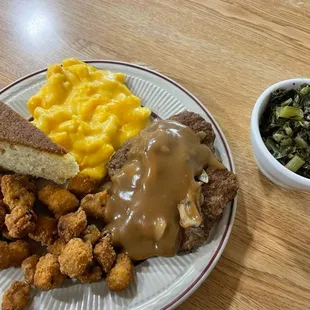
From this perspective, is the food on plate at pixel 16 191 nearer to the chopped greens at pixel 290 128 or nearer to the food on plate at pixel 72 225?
the food on plate at pixel 72 225

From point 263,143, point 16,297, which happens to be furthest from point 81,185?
point 263,143

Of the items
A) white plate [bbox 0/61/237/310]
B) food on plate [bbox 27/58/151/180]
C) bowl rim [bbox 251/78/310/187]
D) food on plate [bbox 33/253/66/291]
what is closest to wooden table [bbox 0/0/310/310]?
white plate [bbox 0/61/237/310]

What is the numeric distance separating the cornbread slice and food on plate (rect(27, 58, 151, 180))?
92 mm

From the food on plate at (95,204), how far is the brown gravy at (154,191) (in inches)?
1.0

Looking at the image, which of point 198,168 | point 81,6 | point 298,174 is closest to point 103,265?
point 198,168

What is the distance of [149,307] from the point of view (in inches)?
55.3

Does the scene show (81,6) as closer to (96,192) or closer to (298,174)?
(96,192)

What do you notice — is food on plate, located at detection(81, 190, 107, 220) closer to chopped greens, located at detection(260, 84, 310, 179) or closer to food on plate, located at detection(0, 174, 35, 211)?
food on plate, located at detection(0, 174, 35, 211)

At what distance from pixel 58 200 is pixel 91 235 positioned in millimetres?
197

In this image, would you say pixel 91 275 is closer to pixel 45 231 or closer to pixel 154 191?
pixel 45 231

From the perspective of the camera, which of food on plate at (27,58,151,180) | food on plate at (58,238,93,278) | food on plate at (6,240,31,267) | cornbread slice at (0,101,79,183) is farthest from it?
food on plate at (27,58,151,180)

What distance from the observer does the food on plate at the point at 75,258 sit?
1.39m

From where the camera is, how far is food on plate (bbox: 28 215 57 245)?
1.51m

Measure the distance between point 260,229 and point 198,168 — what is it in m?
0.37
